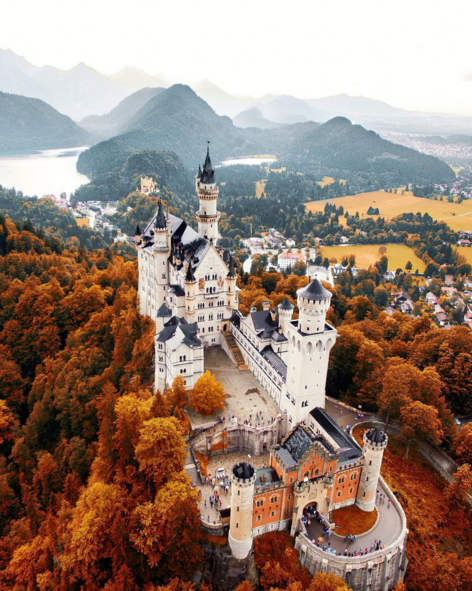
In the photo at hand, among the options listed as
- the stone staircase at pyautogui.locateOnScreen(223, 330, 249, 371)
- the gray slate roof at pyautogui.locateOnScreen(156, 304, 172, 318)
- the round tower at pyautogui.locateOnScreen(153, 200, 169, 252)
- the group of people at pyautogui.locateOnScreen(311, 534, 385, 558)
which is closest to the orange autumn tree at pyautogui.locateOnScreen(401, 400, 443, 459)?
the group of people at pyautogui.locateOnScreen(311, 534, 385, 558)

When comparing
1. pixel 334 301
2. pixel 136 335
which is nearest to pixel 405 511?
pixel 136 335

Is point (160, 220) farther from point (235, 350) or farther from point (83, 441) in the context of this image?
point (83, 441)

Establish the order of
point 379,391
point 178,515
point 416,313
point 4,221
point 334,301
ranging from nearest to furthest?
point 178,515
point 379,391
point 334,301
point 4,221
point 416,313

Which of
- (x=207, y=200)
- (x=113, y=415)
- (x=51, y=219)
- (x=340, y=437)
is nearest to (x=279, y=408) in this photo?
(x=340, y=437)

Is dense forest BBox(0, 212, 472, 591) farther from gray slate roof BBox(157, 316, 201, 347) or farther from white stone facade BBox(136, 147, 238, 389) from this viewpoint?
gray slate roof BBox(157, 316, 201, 347)

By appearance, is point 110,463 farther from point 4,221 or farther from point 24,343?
point 4,221

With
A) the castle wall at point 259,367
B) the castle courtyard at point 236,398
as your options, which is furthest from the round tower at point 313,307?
the castle courtyard at point 236,398
